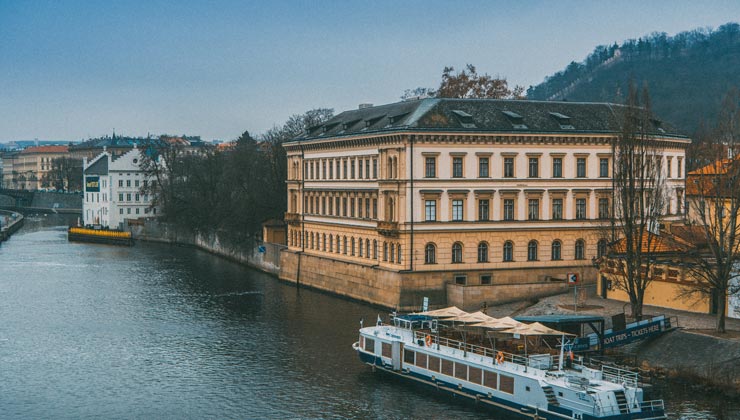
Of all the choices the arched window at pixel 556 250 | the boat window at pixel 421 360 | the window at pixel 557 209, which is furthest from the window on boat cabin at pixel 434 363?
the window at pixel 557 209

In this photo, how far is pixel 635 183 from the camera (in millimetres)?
56250

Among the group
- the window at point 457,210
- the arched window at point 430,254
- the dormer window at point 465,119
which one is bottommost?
the arched window at point 430,254

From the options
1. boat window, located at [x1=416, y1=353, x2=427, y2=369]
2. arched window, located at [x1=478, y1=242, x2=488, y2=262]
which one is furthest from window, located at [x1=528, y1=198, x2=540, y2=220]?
boat window, located at [x1=416, y1=353, x2=427, y2=369]

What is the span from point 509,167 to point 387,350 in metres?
23.8

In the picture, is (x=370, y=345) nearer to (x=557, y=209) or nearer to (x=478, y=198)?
(x=478, y=198)

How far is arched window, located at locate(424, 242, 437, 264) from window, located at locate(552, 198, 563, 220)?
928 centimetres

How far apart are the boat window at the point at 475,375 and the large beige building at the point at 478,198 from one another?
20619 millimetres

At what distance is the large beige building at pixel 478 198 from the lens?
66.9 meters

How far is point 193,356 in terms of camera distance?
5397 cm

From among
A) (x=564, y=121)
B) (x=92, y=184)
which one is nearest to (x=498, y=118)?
(x=564, y=121)

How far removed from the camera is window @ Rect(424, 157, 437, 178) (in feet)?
221

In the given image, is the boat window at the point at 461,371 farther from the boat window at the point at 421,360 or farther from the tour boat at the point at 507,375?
the boat window at the point at 421,360

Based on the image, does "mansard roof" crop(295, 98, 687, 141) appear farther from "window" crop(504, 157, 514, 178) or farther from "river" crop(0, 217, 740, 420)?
"river" crop(0, 217, 740, 420)

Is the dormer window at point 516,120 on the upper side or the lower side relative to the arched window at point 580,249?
upper
